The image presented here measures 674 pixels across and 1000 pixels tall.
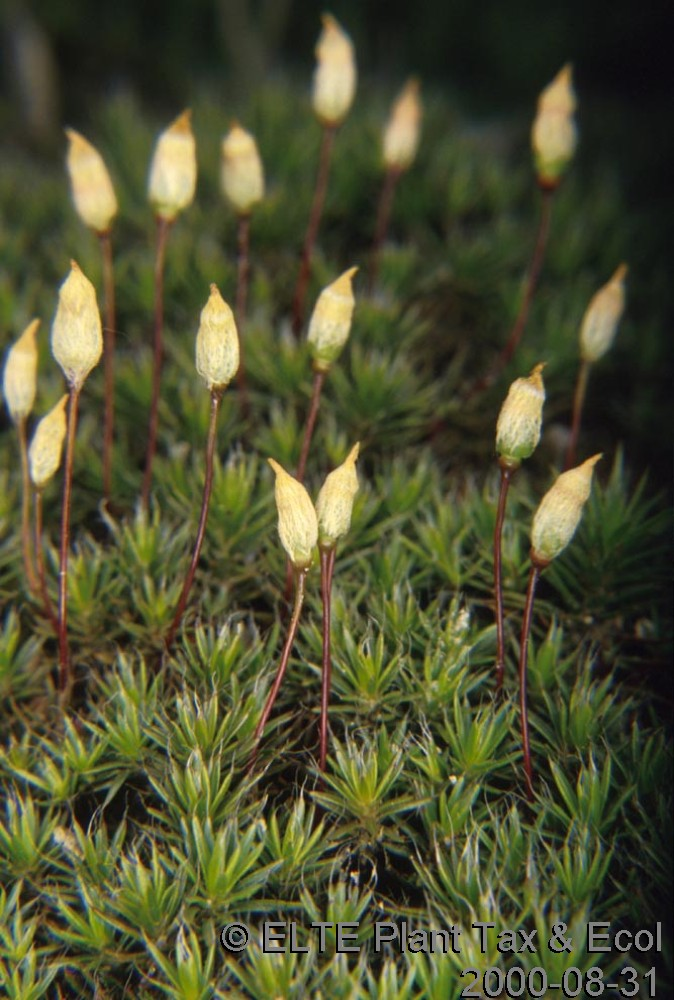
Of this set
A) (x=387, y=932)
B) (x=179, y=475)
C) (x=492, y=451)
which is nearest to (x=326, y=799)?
(x=387, y=932)

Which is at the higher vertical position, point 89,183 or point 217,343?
point 89,183

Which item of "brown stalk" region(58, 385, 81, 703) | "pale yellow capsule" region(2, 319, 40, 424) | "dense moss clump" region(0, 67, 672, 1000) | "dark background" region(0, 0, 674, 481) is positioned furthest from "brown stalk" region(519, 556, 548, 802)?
"dark background" region(0, 0, 674, 481)

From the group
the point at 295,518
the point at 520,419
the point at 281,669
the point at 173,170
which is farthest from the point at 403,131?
the point at 281,669

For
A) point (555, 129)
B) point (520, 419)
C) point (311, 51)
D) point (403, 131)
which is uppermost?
point (311, 51)

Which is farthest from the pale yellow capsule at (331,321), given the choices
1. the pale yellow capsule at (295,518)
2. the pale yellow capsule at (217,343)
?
the pale yellow capsule at (295,518)

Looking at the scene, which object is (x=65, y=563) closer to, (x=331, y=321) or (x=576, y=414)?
(x=331, y=321)

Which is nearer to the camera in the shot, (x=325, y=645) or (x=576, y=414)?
(x=325, y=645)

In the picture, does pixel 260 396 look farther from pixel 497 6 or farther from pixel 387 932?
pixel 497 6
